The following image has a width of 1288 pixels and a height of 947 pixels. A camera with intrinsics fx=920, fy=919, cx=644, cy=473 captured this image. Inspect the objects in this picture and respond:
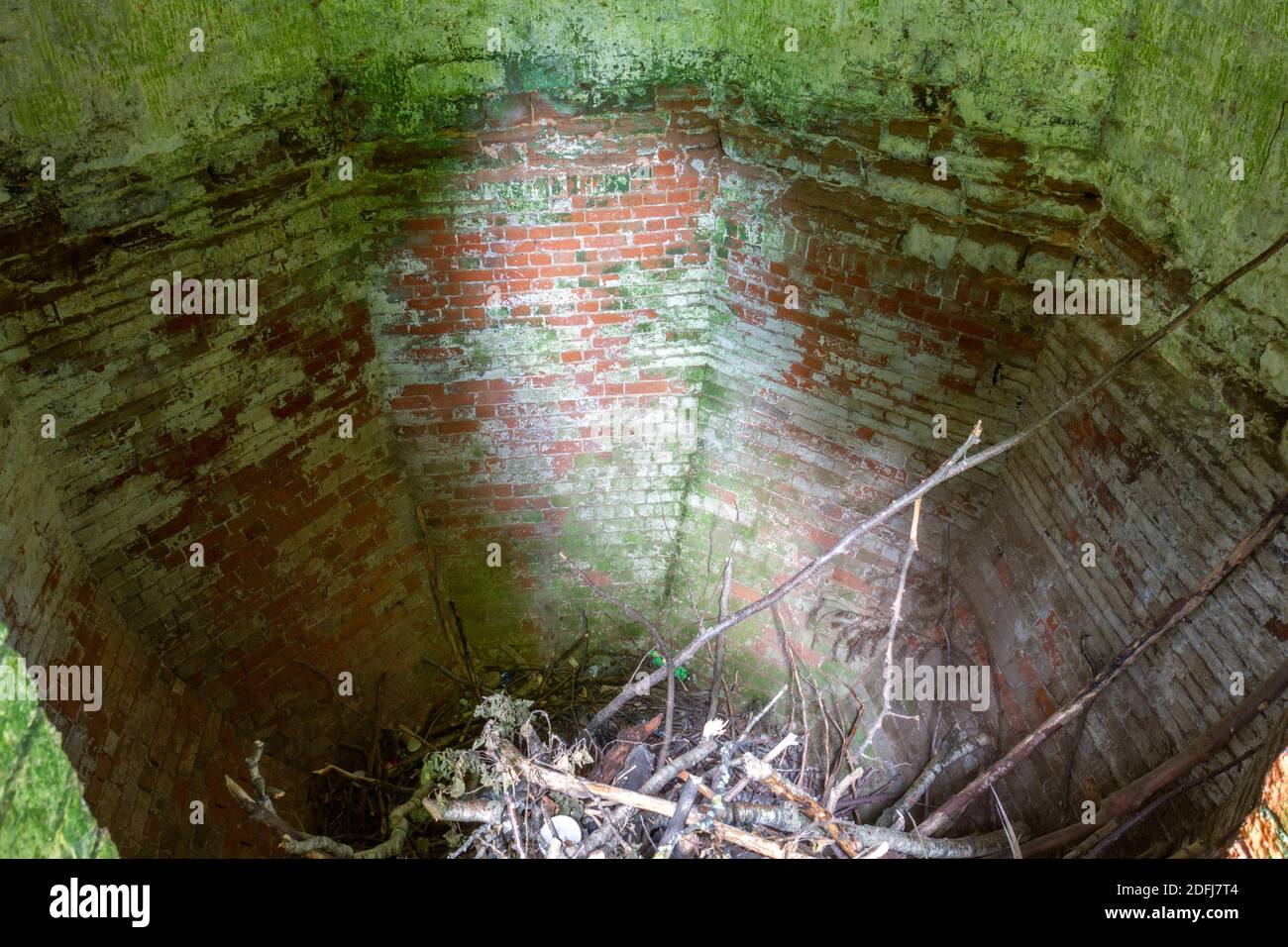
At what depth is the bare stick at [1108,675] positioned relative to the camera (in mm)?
2999

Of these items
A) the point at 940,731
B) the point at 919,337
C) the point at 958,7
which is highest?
the point at 958,7

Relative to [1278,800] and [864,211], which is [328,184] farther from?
[1278,800]

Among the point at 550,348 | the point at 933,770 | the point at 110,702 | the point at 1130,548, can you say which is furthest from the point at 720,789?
the point at 110,702

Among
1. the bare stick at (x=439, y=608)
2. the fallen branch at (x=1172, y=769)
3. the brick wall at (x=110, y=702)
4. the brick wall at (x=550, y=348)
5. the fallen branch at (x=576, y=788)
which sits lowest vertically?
the fallen branch at (x=1172, y=769)

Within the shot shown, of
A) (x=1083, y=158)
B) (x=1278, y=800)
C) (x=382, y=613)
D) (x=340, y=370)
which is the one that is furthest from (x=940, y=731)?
(x=340, y=370)

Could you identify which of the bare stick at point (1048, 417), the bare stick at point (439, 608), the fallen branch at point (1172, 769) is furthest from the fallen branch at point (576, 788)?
the bare stick at point (439, 608)

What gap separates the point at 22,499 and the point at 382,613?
223cm

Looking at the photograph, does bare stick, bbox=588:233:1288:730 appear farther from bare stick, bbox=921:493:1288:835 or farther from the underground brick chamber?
bare stick, bbox=921:493:1288:835

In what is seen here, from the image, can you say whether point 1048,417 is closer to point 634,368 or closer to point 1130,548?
point 1130,548

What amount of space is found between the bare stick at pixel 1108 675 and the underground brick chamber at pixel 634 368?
5 cm

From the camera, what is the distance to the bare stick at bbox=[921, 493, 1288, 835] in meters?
3.00

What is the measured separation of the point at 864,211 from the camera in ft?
14.2

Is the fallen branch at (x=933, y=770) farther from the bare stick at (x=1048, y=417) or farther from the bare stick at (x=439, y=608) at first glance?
the bare stick at (x=439, y=608)

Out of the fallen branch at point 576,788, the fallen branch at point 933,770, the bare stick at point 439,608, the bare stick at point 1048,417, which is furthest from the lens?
the bare stick at point 439,608
